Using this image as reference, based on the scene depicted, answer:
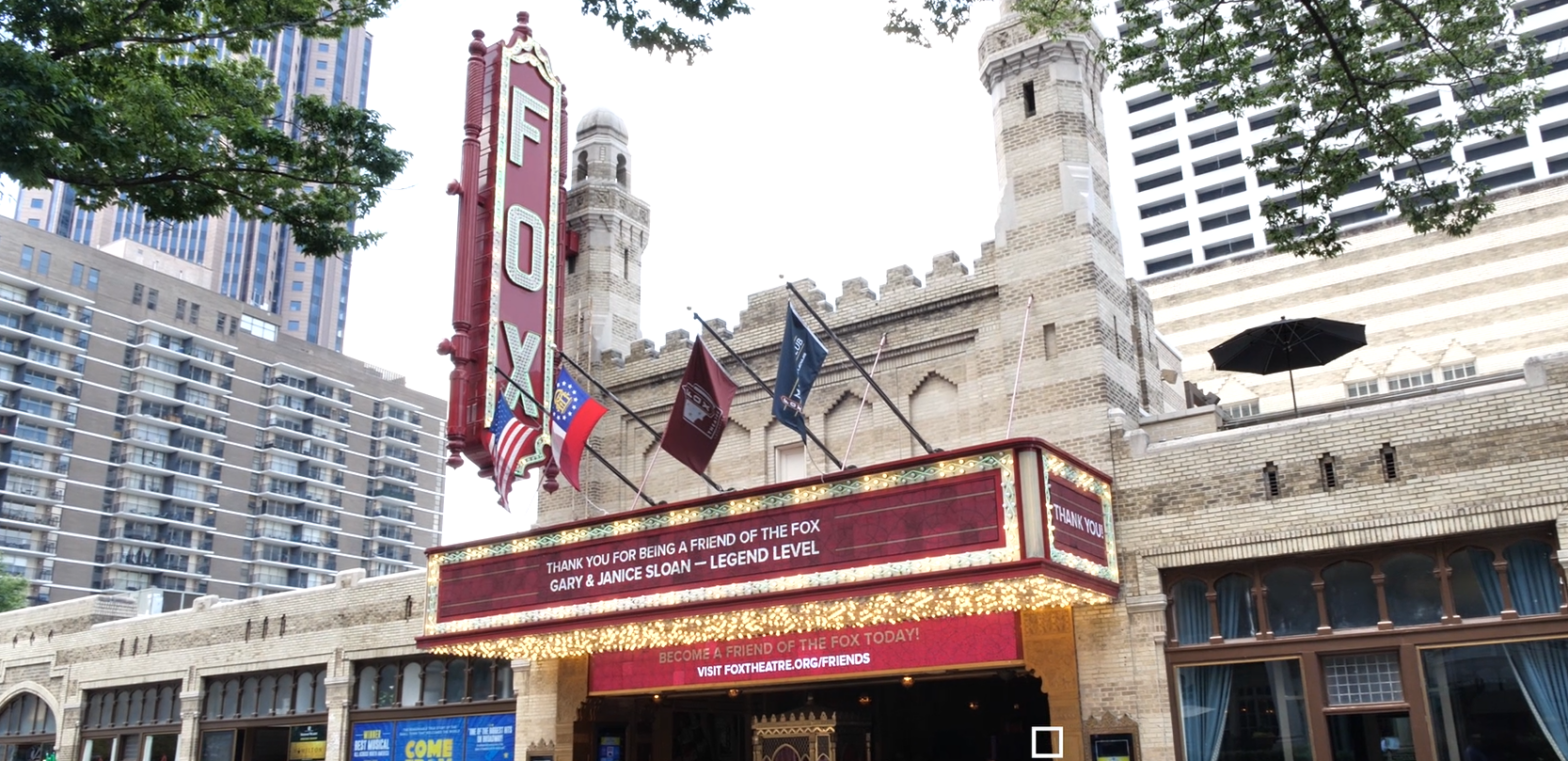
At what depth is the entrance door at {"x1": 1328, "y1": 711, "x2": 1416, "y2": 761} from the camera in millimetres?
16500

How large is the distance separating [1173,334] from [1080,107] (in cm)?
4736

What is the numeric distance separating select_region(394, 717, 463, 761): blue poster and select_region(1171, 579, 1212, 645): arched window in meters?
15.1

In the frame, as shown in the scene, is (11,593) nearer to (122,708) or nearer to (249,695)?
(122,708)

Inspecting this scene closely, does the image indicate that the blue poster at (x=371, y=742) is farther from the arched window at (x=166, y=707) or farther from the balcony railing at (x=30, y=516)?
the balcony railing at (x=30, y=516)

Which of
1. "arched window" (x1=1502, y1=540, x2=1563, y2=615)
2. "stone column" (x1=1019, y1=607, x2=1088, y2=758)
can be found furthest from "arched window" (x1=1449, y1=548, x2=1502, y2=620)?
"stone column" (x1=1019, y1=607, x2=1088, y2=758)

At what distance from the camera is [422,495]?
132 metres

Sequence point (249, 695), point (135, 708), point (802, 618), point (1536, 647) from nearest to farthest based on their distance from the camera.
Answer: point (1536, 647)
point (802, 618)
point (249, 695)
point (135, 708)

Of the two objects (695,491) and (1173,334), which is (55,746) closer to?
(695,491)

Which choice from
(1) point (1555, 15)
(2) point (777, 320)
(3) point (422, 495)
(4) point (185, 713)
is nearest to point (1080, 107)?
(2) point (777, 320)

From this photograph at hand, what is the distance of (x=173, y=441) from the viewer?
105 metres

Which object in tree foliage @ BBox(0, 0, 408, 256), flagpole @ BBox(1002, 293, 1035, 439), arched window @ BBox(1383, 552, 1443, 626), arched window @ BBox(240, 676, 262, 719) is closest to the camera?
tree foliage @ BBox(0, 0, 408, 256)

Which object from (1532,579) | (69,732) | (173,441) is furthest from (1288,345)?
(173,441)

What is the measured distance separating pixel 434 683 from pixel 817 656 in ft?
34.3

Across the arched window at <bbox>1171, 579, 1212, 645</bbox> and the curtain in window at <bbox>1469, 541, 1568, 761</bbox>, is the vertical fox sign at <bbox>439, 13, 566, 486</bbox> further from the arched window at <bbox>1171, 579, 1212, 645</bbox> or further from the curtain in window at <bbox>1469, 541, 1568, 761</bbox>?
the curtain in window at <bbox>1469, 541, 1568, 761</bbox>
